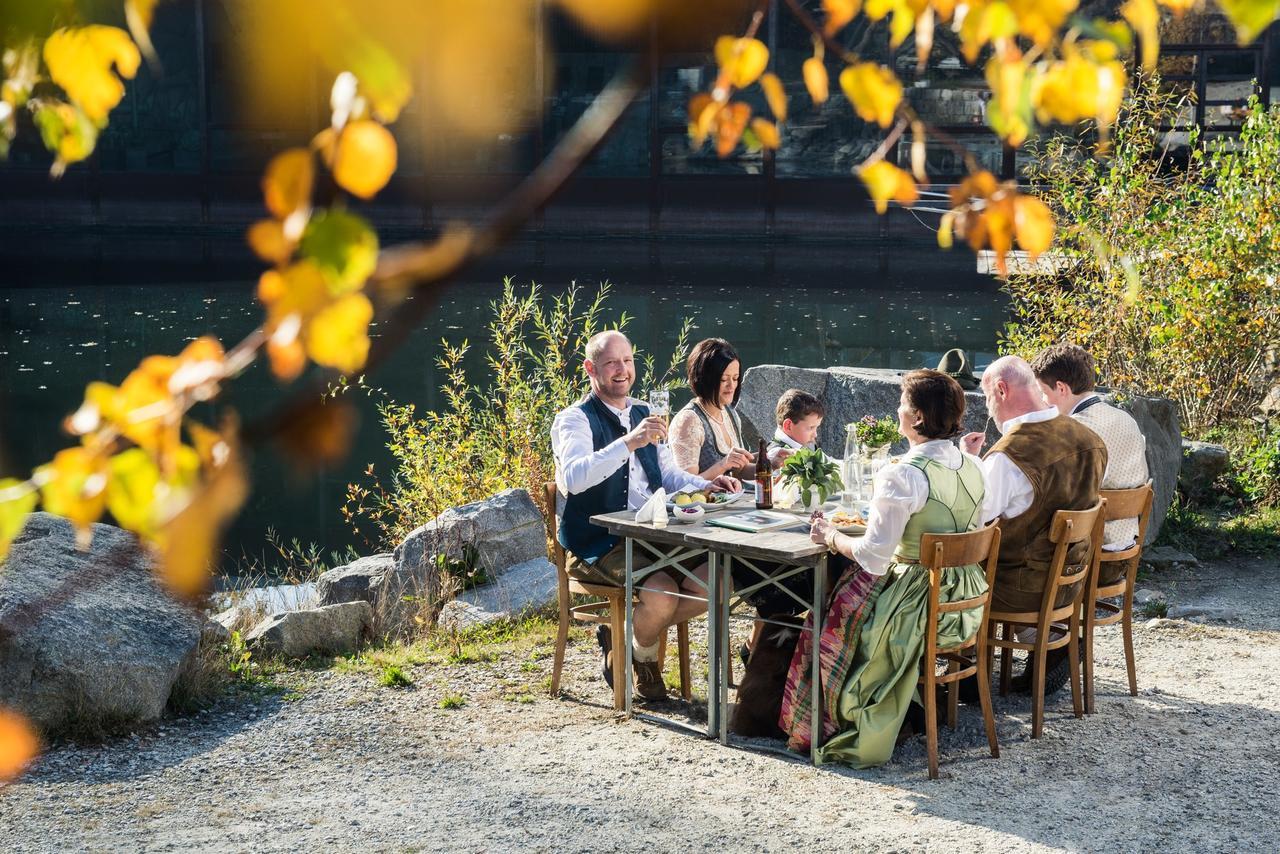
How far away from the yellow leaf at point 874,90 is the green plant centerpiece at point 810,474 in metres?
3.25

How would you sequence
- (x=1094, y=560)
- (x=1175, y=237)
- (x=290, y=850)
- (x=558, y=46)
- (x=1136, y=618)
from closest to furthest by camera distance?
(x=290, y=850)
(x=1094, y=560)
(x=1136, y=618)
(x=1175, y=237)
(x=558, y=46)

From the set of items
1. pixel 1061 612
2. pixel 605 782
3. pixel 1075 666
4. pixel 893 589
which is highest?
pixel 893 589

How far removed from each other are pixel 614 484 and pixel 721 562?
620 millimetres

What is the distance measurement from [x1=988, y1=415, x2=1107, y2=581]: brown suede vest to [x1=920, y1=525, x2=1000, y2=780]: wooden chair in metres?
0.10

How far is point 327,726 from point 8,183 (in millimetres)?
26055

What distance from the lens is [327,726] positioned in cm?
477

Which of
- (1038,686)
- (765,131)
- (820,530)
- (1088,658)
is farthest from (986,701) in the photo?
(765,131)

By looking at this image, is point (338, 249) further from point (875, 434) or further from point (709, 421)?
point (709, 421)

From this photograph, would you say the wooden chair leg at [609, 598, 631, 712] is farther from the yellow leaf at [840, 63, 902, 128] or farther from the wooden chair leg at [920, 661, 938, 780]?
the yellow leaf at [840, 63, 902, 128]

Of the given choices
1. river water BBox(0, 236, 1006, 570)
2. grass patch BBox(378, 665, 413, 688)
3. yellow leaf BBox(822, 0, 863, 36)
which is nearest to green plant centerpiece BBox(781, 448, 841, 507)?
grass patch BBox(378, 665, 413, 688)

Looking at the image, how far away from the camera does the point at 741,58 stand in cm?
146

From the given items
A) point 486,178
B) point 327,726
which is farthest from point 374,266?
point 486,178

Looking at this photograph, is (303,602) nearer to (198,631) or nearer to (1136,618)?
(198,631)

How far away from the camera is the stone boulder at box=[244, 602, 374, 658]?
5820mm
